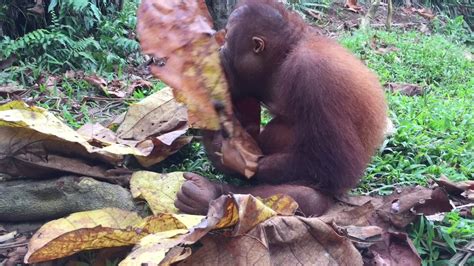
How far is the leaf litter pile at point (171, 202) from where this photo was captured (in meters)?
1.93

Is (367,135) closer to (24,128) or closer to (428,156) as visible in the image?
(428,156)

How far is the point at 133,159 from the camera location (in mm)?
2801

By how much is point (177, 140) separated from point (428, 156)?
3.94 ft

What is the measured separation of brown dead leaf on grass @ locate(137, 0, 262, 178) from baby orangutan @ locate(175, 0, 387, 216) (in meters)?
0.17

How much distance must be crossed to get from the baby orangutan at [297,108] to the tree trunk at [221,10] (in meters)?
1.16

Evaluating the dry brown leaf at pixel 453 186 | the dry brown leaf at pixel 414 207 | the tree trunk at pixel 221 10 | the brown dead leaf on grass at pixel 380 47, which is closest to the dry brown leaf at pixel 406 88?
the brown dead leaf on grass at pixel 380 47

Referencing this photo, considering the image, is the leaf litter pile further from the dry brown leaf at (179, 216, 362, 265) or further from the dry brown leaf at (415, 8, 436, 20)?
the dry brown leaf at (415, 8, 436, 20)

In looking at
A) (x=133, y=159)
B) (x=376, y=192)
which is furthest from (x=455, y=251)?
(x=133, y=159)

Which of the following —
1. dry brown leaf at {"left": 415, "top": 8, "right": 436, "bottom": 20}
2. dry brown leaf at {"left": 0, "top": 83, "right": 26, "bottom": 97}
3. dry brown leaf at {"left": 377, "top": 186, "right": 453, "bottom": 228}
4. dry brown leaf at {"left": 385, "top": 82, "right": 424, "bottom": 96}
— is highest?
dry brown leaf at {"left": 377, "top": 186, "right": 453, "bottom": 228}

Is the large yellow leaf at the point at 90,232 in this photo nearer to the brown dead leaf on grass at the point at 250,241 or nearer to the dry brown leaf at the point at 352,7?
the brown dead leaf on grass at the point at 250,241

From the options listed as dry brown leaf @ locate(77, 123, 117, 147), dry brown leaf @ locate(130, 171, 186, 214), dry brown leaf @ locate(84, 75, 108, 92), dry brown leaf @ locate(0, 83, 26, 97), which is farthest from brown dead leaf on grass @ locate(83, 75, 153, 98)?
dry brown leaf @ locate(130, 171, 186, 214)

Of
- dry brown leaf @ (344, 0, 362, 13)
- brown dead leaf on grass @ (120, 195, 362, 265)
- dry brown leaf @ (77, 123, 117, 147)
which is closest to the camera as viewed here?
brown dead leaf on grass @ (120, 195, 362, 265)

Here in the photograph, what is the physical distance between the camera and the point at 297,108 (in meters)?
2.48

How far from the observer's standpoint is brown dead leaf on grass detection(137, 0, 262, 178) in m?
2.36
